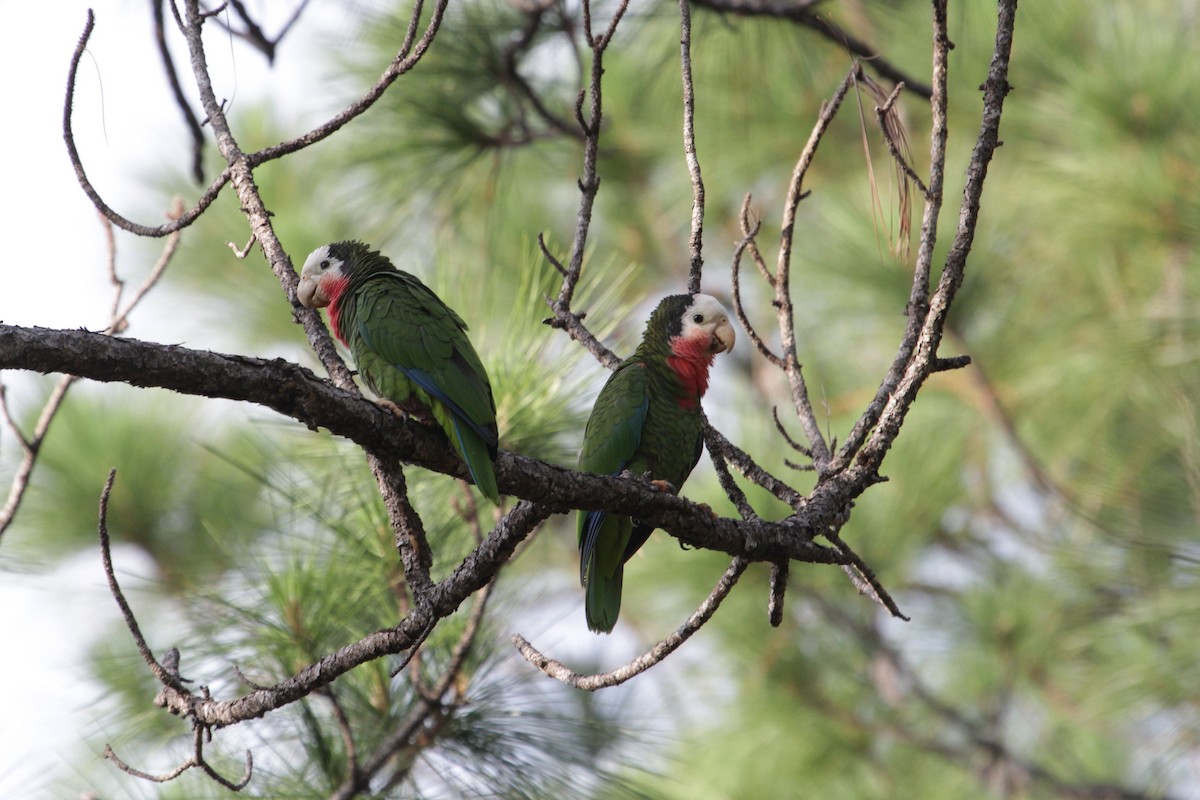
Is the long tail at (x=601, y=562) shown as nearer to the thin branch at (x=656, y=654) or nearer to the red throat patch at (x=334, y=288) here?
the thin branch at (x=656, y=654)

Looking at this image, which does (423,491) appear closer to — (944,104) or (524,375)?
(524,375)

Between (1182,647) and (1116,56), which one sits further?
(1116,56)

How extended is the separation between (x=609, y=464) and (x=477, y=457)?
32.3 inches

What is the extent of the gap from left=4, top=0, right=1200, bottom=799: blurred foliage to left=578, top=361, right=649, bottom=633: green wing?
0.31 metres

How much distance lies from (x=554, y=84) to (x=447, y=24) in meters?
0.77

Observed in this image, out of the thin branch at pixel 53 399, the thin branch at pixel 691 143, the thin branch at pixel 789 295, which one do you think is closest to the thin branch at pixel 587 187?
the thin branch at pixel 691 143

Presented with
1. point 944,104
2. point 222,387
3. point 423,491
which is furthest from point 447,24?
point 222,387

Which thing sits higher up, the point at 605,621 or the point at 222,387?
the point at 605,621

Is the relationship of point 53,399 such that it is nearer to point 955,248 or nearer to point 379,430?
point 379,430

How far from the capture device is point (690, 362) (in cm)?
277

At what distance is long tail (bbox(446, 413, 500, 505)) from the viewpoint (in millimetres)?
1909

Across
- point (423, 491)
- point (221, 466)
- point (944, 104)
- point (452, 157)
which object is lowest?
point (423, 491)

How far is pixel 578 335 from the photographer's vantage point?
246 cm

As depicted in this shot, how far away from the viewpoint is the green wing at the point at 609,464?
2.66m
